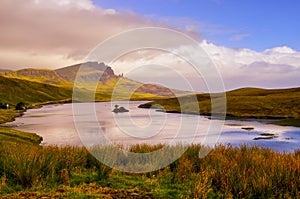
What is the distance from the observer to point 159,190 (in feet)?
34.4

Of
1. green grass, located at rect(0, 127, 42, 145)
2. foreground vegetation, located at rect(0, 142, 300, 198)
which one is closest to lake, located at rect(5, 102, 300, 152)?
green grass, located at rect(0, 127, 42, 145)

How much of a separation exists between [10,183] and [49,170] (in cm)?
144

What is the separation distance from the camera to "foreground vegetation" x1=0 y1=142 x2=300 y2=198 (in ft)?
32.1

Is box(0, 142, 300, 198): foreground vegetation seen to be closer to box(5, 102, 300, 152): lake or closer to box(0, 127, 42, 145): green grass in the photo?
box(5, 102, 300, 152): lake

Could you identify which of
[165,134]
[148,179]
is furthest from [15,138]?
[148,179]

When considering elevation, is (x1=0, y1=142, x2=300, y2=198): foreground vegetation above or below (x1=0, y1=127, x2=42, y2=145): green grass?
above

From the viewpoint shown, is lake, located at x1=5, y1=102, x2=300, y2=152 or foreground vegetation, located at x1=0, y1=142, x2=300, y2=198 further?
lake, located at x1=5, y1=102, x2=300, y2=152

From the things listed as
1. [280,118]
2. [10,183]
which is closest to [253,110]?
[280,118]

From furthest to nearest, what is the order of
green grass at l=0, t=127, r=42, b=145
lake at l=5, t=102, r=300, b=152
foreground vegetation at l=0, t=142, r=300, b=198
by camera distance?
lake at l=5, t=102, r=300, b=152
green grass at l=0, t=127, r=42, b=145
foreground vegetation at l=0, t=142, r=300, b=198

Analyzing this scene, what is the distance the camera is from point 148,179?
39.1 feet

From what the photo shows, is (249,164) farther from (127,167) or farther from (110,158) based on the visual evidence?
(110,158)

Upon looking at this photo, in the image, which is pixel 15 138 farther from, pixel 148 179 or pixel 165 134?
pixel 148 179

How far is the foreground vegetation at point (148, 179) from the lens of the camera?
385 inches

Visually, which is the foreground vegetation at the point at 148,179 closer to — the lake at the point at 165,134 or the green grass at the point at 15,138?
the lake at the point at 165,134
